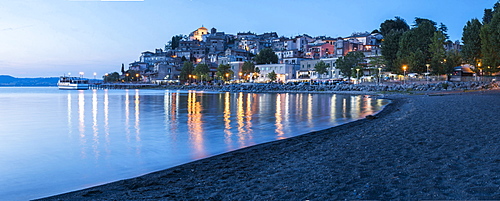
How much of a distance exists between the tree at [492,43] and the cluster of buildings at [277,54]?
106 feet

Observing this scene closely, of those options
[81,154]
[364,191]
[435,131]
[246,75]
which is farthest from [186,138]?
[246,75]

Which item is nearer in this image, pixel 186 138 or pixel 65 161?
pixel 65 161

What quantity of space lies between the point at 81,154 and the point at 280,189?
745 centimetres

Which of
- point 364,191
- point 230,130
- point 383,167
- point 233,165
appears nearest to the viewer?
point 364,191

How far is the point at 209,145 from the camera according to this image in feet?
37.5

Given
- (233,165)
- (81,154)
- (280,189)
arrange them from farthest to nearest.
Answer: (81,154) < (233,165) < (280,189)

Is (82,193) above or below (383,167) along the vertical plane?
below

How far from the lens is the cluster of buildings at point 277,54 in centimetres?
8412

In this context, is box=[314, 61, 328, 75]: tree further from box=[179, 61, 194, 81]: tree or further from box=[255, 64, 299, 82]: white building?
box=[179, 61, 194, 81]: tree

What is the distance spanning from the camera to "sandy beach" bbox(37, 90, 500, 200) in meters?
4.75

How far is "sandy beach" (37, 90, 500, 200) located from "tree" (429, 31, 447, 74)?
47.2m

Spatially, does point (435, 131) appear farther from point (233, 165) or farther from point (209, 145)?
point (209, 145)

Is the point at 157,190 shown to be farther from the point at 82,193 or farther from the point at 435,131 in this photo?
the point at 435,131

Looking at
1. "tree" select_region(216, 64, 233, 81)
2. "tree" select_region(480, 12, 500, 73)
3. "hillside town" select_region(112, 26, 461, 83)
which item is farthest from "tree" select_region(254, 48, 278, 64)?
"tree" select_region(480, 12, 500, 73)
